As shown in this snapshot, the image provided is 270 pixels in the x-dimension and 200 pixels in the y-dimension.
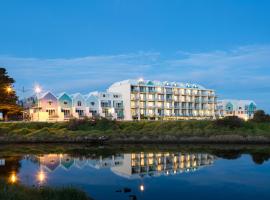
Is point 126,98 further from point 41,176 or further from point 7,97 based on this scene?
point 41,176

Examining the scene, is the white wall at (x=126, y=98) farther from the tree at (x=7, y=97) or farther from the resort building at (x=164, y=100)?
the tree at (x=7, y=97)

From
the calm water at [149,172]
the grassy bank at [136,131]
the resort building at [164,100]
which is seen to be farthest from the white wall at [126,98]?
the calm water at [149,172]

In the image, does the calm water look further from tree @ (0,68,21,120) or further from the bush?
tree @ (0,68,21,120)

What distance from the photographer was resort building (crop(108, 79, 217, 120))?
393ft

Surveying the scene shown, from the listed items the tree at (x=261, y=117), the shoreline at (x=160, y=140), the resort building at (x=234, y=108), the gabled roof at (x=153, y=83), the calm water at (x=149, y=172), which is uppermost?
the gabled roof at (x=153, y=83)

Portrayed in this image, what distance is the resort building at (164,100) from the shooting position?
4712 inches

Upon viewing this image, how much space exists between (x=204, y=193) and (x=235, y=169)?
11.8 meters

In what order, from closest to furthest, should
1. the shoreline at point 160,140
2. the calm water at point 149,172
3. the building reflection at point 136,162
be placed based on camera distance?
the calm water at point 149,172, the building reflection at point 136,162, the shoreline at point 160,140

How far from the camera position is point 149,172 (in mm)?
35188

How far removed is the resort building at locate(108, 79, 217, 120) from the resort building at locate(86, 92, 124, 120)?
2547mm

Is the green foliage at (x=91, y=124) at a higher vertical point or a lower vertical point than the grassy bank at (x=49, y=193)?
higher

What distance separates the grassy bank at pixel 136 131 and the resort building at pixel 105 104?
29636 mm

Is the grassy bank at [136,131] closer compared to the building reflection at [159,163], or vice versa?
the building reflection at [159,163]

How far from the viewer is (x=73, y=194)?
20.5m
